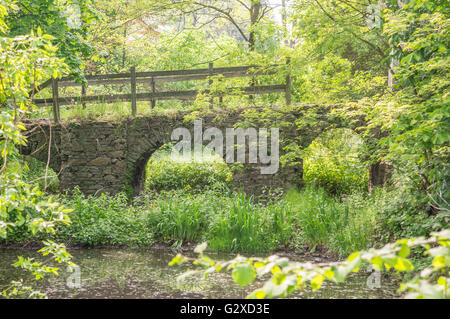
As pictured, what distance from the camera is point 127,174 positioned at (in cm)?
1016

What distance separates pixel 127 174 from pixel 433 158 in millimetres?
7216

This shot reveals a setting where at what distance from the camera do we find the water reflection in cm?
499

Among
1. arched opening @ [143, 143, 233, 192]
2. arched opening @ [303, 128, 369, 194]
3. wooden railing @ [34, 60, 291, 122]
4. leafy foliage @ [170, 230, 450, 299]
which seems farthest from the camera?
arched opening @ [143, 143, 233, 192]

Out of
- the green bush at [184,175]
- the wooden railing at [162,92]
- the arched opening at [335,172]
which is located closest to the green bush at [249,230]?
the arched opening at [335,172]

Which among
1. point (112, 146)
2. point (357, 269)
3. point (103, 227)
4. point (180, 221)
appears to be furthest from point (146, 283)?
point (112, 146)

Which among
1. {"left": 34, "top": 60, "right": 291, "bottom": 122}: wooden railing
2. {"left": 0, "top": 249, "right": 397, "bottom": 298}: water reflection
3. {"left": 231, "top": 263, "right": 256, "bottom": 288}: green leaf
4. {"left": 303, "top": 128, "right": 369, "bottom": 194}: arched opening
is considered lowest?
{"left": 0, "top": 249, "right": 397, "bottom": 298}: water reflection

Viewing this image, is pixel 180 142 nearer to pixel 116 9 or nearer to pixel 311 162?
pixel 311 162

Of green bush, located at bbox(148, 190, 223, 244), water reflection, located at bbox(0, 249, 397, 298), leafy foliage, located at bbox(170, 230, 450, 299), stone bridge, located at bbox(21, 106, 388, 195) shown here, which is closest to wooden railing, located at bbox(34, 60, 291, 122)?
stone bridge, located at bbox(21, 106, 388, 195)

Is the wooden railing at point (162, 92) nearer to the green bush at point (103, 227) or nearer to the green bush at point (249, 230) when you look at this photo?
the green bush at point (103, 227)

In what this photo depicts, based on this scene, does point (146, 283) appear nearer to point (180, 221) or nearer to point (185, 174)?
point (180, 221)

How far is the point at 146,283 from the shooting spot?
552 centimetres

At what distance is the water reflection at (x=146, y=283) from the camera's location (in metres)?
4.99

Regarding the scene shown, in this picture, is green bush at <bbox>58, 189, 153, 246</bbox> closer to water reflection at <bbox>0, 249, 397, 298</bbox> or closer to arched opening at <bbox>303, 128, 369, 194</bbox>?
water reflection at <bbox>0, 249, 397, 298</bbox>
